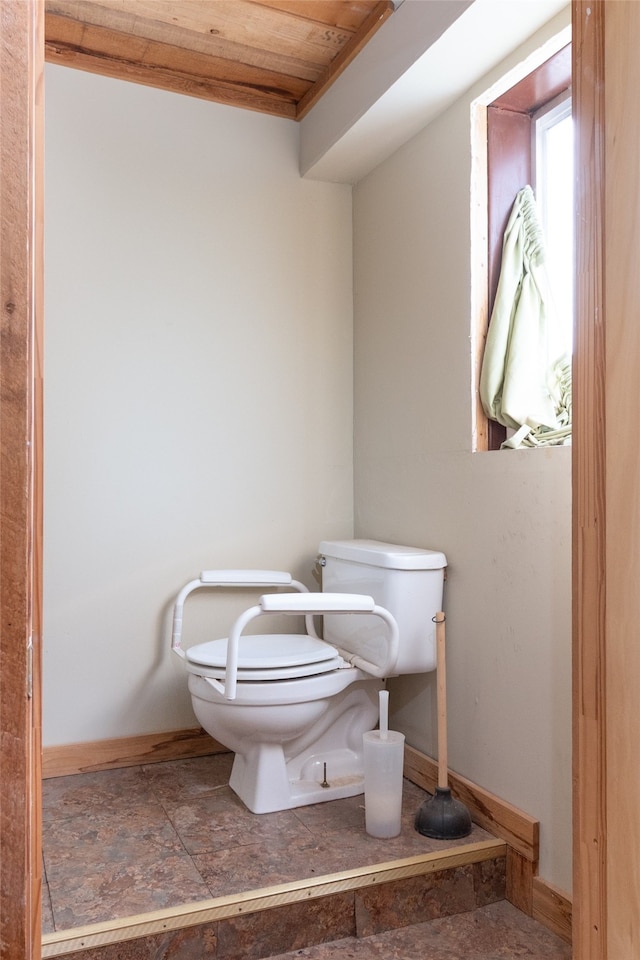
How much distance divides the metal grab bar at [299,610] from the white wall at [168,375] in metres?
0.59

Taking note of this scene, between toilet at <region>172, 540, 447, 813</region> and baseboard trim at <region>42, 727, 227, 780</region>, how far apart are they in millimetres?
343

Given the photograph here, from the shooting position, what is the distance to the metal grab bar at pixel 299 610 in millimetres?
1828

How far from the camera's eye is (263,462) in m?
2.62

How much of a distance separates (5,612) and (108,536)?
1.76 metres

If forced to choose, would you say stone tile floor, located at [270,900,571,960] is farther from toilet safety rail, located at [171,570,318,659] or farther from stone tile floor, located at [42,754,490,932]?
toilet safety rail, located at [171,570,318,659]

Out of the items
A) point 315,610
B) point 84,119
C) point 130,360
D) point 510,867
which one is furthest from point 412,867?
point 84,119

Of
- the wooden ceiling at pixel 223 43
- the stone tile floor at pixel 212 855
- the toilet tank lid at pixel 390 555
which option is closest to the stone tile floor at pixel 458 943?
the stone tile floor at pixel 212 855

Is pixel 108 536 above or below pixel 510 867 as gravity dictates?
above

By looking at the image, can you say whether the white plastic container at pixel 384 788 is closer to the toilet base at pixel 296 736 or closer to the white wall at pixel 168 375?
the toilet base at pixel 296 736

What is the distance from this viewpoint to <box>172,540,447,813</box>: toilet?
1935 millimetres

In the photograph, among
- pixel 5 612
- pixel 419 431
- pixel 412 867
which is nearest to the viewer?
pixel 5 612

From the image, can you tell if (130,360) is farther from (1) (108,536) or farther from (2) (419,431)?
(2) (419,431)

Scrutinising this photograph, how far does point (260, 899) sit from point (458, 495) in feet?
3.65

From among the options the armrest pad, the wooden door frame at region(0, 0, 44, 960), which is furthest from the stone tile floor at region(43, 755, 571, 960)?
the wooden door frame at region(0, 0, 44, 960)
